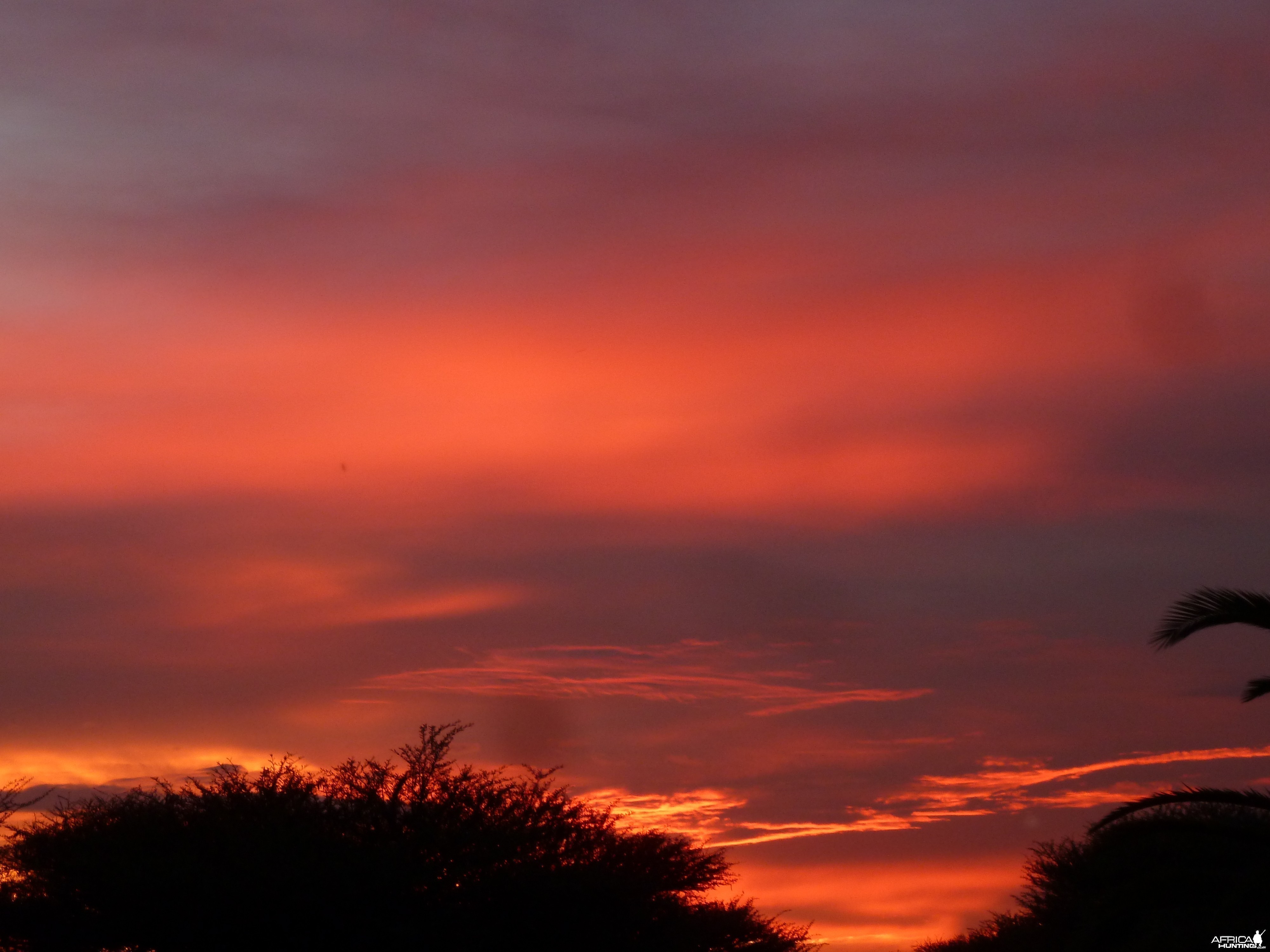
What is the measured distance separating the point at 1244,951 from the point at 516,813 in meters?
25.9

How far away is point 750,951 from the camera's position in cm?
6688

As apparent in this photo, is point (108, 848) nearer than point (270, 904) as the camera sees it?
No

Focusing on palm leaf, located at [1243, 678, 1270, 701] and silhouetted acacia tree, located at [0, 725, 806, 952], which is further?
silhouetted acacia tree, located at [0, 725, 806, 952]

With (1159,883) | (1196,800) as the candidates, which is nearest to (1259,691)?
(1196,800)

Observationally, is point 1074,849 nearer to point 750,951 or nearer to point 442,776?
point 750,951

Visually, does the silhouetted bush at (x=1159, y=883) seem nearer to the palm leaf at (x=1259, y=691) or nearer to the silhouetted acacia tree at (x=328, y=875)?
the palm leaf at (x=1259, y=691)

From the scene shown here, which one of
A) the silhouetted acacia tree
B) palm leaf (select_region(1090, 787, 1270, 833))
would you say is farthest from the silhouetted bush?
the silhouetted acacia tree

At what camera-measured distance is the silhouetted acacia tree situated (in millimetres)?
42875

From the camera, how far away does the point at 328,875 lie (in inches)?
1699

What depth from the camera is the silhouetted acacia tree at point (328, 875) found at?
42.9 meters

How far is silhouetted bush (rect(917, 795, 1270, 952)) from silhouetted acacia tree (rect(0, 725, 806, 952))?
1678 centimetres

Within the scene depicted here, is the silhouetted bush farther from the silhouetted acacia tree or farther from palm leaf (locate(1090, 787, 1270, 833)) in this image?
the silhouetted acacia tree

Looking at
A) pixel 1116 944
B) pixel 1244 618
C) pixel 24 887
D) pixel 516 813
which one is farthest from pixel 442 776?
pixel 1244 618

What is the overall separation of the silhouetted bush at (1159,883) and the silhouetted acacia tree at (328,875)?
1678cm
